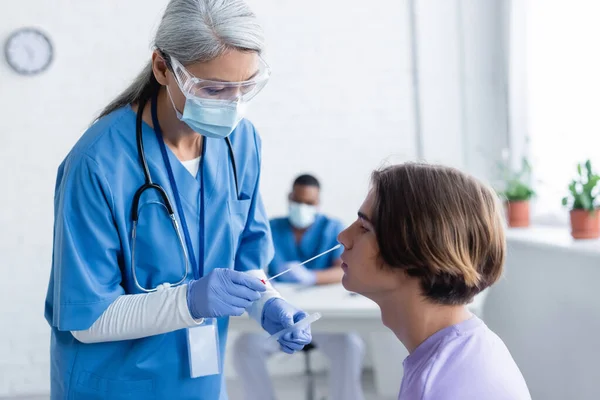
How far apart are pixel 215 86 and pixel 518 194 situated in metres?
2.19

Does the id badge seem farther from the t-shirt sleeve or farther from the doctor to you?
the t-shirt sleeve

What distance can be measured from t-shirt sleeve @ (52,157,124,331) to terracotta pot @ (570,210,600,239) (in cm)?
187

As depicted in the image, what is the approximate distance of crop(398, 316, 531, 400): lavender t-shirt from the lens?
1.00 m

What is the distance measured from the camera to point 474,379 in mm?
1010

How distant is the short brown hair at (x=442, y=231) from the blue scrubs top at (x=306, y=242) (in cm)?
204

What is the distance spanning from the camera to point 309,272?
3.01 metres

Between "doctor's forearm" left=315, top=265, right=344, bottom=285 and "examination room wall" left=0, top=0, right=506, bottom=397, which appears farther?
"examination room wall" left=0, top=0, right=506, bottom=397

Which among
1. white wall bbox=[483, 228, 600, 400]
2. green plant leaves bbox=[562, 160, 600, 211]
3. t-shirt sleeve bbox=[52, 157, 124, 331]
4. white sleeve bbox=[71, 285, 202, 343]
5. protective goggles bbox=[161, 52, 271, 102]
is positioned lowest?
white wall bbox=[483, 228, 600, 400]

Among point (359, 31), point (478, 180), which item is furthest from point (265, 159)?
point (478, 180)

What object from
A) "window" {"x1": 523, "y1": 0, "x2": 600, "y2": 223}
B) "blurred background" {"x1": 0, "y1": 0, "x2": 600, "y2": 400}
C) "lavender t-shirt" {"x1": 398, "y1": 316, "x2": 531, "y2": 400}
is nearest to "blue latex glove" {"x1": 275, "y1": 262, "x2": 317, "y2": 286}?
"blurred background" {"x1": 0, "y1": 0, "x2": 600, "y2": 400}

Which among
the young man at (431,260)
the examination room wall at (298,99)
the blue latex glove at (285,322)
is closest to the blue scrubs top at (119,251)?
the blue latex glove at (285,322)

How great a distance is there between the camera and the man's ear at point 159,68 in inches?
51.8

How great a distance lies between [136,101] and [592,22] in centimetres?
227

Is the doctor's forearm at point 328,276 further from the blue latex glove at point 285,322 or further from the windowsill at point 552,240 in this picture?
the blue latex glove at point 285,322
